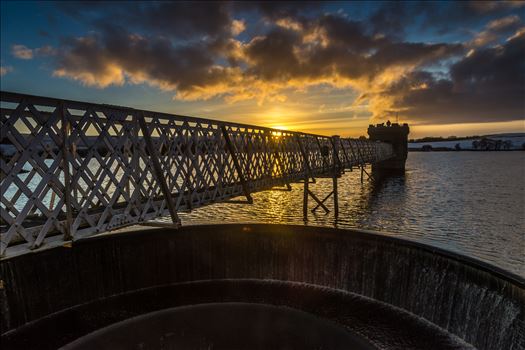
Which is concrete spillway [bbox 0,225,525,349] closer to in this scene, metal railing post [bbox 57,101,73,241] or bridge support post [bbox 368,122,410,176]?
metal railing post [bbox 57,101,73,241]

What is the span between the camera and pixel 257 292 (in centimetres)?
1820

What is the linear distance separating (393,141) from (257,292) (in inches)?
2778

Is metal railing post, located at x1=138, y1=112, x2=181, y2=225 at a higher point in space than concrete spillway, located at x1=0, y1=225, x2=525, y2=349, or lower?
higher

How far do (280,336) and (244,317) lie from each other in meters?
2.30

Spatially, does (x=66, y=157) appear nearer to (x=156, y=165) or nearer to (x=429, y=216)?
(x=156, y=165)

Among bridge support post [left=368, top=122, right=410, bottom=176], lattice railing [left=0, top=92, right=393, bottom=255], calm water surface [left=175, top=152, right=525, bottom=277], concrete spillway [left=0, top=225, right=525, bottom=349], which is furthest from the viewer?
bridge support post [left=368, top=122, right=410, bottom=176]

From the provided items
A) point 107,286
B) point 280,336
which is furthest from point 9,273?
point 280,336

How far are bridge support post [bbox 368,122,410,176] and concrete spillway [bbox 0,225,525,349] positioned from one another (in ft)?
204

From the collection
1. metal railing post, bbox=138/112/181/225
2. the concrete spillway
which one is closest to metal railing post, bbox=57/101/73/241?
metal railing post, bbox=138/112/181/225

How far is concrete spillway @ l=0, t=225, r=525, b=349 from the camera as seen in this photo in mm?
13602

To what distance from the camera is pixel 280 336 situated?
554 inches

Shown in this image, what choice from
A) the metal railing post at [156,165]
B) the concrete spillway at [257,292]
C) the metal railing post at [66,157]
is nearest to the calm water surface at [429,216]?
the concrete spillway at [257,292]

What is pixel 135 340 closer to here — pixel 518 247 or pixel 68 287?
pixel 68 287

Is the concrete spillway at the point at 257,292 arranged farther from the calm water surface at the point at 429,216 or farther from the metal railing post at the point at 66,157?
the metal railing post at the point at 66,157
